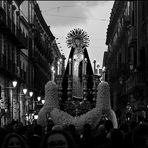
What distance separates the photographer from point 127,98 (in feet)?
194

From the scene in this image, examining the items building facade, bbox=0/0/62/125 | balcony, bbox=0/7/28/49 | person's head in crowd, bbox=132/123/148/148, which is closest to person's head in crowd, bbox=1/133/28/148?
person's head in crowd, bbox=132/123/148/148

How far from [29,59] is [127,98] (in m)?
12.2

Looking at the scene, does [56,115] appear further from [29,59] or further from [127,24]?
[29,59]

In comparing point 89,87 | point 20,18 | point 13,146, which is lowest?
point 13,146

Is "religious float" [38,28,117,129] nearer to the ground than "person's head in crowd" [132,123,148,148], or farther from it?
farther from it

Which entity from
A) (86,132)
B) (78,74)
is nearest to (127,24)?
(78,74)

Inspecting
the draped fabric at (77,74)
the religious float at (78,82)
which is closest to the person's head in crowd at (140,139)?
the religious float at (78,82)

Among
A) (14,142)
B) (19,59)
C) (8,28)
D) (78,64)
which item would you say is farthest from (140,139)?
(19,59)

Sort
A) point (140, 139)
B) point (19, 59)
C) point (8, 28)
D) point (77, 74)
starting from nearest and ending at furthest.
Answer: point (140, 139), point (77, 74), point (8, 28), point (19, 59)

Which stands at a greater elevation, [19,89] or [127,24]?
[127,24]

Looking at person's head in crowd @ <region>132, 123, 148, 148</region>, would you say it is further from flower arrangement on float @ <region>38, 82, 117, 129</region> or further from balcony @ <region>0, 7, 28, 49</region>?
balcony @ <region>0, 7, 28, 49</region>

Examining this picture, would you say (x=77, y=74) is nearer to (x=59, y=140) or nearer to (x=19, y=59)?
(x=19, y=59)

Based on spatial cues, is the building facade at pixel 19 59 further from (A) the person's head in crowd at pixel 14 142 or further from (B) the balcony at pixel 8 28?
(A) the person's head in crowd at pixel 14 142

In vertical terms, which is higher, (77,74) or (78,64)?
(78,64)
